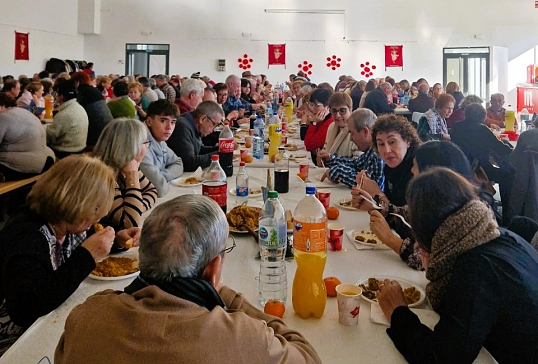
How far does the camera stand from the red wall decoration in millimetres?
14203

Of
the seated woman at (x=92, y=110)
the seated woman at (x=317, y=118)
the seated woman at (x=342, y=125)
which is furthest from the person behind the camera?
the seated woman at (x=92, y=110)

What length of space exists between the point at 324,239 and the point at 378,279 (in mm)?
276

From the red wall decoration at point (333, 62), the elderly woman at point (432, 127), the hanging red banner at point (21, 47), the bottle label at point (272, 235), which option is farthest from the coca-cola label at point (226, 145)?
the red wall decoration at point (333, 62)

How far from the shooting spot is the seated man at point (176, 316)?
0.82m

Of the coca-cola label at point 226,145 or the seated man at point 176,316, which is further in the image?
the coca-cola label at point 226,145

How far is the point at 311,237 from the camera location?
146 centimetres

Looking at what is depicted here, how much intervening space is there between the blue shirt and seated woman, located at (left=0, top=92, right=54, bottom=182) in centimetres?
292

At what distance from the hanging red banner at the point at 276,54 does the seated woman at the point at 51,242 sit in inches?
518

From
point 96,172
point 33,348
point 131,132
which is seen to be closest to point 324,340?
point 33,348

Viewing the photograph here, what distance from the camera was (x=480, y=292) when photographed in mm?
1138

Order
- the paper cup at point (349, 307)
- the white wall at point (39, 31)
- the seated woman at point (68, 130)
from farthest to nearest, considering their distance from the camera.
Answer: the white wall at point (39, 31)
the seated woman at point (68, 130)
the paper cup at point (349, 307)

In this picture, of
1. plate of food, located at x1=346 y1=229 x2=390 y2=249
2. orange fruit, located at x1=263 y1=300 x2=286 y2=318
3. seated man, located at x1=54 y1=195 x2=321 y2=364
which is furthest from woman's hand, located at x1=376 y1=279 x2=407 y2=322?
plate of food, located at x1=346 y1=229 x2=390 y2=249

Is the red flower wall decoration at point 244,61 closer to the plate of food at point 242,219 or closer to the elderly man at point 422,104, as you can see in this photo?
the elderly man at point 422,104

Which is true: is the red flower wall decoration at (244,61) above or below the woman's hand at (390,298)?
above
